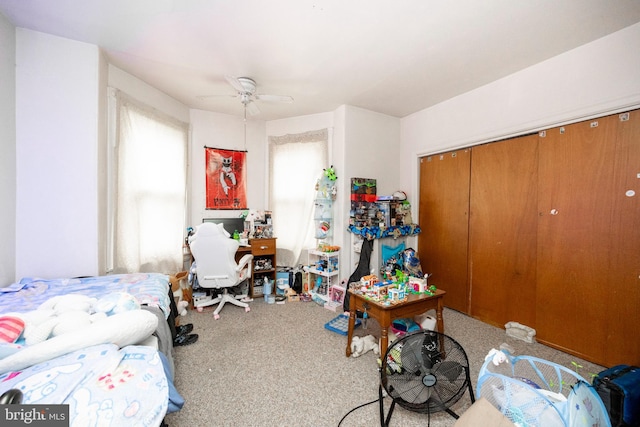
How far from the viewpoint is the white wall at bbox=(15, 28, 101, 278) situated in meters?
1.95

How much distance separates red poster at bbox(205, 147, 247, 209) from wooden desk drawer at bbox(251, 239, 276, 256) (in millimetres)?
761

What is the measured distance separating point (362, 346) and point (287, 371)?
662 mm

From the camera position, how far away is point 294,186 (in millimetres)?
3730

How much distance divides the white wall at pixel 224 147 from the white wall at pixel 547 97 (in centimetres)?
252

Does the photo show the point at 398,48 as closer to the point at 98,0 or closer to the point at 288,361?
the point at 98,0

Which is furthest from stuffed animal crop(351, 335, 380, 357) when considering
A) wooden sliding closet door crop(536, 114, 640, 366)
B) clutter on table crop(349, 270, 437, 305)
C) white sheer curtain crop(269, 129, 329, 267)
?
white sheer curtain crop(269, 129, 329, 267)

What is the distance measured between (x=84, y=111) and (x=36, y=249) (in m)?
1.22

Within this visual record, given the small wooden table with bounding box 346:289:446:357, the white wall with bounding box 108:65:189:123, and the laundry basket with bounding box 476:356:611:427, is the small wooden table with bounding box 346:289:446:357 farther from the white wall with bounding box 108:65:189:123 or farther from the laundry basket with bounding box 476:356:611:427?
the white wall with bounding box 108:65:189:123

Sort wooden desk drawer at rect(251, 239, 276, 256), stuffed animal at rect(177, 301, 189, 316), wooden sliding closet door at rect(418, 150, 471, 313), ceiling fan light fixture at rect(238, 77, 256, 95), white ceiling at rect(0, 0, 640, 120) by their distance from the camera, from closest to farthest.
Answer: white ceiling at rect(0, 0, 640, 120)
ceiling fan light fixture at rect(238, 77, 256, 95)
stuffed animal at rect(177, 301, 189, 316)
wooden sliding closet door at rect(418, 150, 471, 313)
wooden desk drawer at rect(251, 239, 276, 256)

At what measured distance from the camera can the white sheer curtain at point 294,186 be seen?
3.58m

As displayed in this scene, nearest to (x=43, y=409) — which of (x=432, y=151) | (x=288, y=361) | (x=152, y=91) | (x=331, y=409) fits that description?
(x=331, y=409)

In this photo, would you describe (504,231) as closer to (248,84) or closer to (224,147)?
(248,84)

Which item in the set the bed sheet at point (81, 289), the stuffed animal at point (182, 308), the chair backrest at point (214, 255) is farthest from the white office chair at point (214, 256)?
the bed sheet at point (81, 289)

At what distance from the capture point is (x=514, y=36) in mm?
1898
